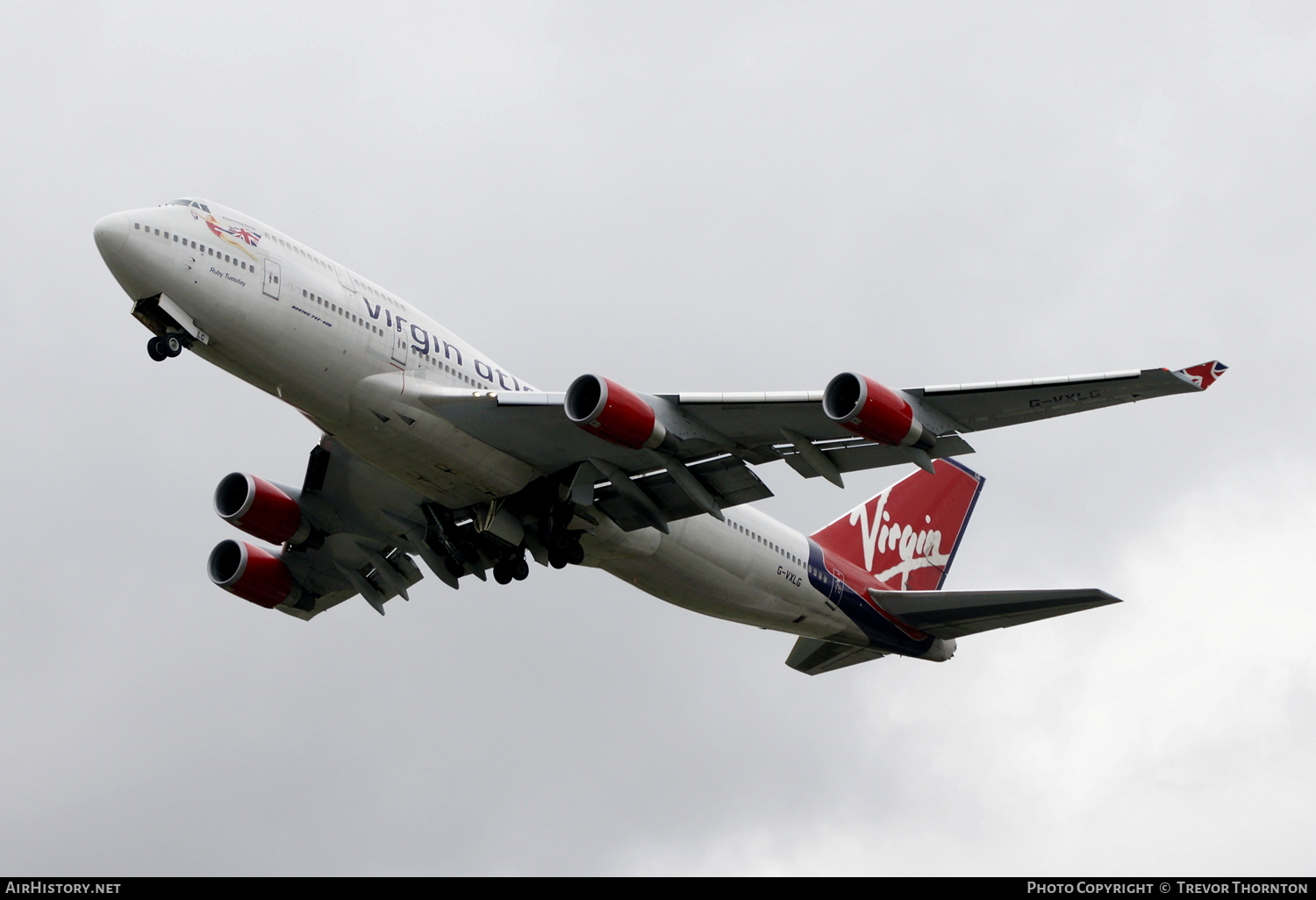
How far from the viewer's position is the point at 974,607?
112ft

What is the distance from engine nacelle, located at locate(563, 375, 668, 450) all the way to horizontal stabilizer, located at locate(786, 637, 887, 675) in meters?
12.9

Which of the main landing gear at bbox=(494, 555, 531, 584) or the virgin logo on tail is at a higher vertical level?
the virgin logo on tail

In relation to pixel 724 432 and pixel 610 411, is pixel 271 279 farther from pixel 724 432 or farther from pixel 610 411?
pixel 724 432

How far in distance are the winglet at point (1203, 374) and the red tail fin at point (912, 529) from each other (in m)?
14.0

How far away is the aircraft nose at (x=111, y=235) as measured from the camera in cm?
2409

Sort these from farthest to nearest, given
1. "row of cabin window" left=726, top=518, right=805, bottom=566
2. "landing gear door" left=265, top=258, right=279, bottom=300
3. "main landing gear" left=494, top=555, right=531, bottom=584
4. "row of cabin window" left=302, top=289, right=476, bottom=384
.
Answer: "row of cabin window" left=726, top=518, right=805, bottom=566 < "main landing gear" left=494, top=555, right=531, bottom=584 < "row of cabin window" left=302, top=289, right=476, bottom=384 < "landing gear door" left=265, top=258, right=279, bottom=300

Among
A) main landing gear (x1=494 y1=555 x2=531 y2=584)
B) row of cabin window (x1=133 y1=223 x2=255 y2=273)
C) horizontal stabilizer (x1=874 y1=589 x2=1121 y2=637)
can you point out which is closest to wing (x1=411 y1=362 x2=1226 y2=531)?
main landing gear (x1=494 y1=555 x2=531 y2=584)

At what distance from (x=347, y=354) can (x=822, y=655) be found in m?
17.0

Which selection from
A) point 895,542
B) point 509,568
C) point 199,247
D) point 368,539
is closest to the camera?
point 199,247

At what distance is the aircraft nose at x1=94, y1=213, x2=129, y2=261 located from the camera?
24.1m

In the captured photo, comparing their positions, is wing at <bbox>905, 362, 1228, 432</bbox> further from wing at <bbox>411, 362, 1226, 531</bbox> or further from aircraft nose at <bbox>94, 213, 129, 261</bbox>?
aircraft nose at <bbox>94, 213, 129, 261</bbox>

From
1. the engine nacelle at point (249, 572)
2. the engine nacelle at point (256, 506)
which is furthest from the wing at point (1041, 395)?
the engine nacelle at point (249, 572)

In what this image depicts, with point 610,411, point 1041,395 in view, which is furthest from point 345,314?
point 1041,395
